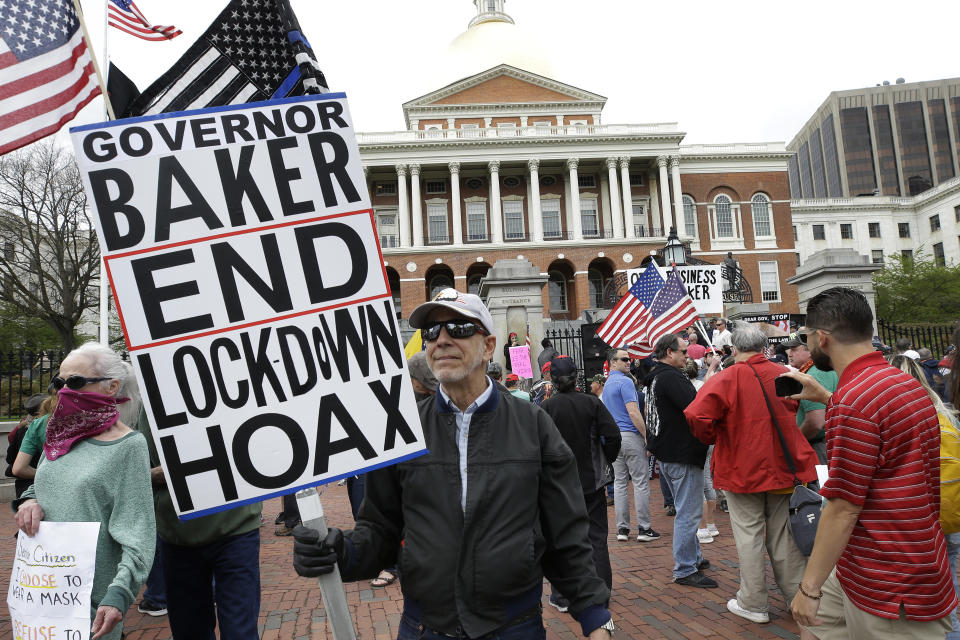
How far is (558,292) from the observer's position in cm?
4284

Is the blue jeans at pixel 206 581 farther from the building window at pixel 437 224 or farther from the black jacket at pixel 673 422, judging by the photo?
the building window at pixel 437 224

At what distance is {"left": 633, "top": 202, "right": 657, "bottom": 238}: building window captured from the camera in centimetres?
4378

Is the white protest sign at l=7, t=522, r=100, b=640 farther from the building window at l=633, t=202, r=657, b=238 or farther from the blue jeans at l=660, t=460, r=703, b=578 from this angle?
the building window at l=633, t=202, r=657, b=238

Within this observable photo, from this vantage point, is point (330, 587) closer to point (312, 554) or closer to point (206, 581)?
point (312, 554)

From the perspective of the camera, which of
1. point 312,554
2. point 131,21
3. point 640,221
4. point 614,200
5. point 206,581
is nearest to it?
point 312,554

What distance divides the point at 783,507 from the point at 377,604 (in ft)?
10.5

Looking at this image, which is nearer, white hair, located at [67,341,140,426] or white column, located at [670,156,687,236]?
white hair, located at [67,341,140,426]

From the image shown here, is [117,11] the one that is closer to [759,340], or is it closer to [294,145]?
[294,145]

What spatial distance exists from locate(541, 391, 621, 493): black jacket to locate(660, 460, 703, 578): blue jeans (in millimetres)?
818

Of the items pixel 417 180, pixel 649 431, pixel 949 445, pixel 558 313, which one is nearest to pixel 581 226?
pixel 558 313

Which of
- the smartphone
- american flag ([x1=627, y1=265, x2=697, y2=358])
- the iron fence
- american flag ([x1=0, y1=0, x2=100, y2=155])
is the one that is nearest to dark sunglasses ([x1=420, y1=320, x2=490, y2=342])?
the smartphone

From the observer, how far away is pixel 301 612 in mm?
4770

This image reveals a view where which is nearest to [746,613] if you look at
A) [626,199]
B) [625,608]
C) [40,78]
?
[625,608]

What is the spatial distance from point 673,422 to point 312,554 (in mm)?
4299
